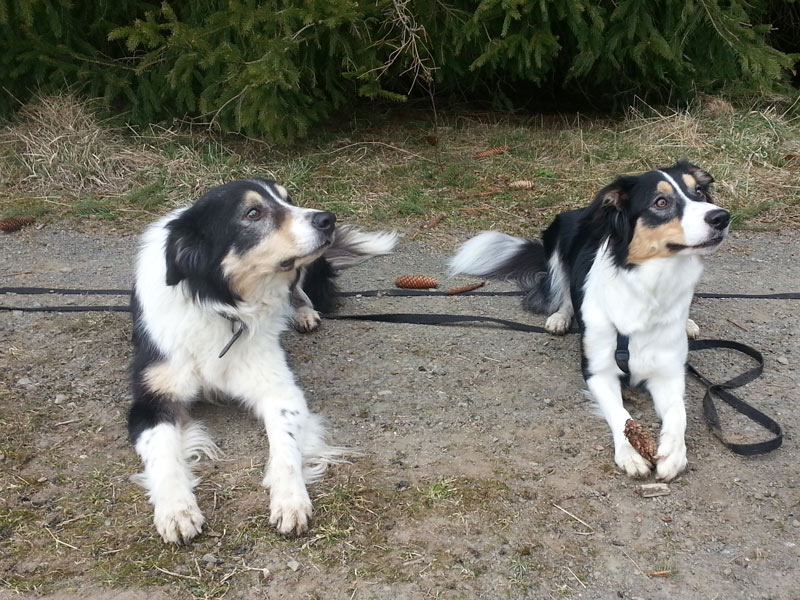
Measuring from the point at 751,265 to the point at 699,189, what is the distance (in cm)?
230

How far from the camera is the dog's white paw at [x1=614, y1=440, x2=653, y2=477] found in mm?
3131

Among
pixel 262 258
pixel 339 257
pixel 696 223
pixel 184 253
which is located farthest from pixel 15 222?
pixel 696 223

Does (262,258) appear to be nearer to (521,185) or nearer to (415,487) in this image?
(415,487)

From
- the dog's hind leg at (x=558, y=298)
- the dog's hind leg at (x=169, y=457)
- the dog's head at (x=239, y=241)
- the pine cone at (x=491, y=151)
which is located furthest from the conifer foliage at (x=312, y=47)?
the dog's hind leg at (x=169, y=457)

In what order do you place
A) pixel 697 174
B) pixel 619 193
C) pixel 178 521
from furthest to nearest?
pixel 697 174
pixel 619 193
pixel 178 521

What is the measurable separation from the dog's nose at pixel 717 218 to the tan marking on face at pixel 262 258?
1.80 m

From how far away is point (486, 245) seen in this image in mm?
5402

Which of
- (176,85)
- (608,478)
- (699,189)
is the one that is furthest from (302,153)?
(608,478)

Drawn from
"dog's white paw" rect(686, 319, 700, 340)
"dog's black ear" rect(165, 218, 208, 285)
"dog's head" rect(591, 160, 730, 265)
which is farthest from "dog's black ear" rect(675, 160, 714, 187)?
"dog's black ear" rect(165, 218, 208, 285)

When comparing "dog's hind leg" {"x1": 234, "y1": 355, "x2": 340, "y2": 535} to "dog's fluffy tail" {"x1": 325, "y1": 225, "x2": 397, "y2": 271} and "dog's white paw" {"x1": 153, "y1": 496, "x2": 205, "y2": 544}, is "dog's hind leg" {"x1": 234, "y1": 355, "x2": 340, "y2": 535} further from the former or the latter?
"dog's fluffy tail" {"x1": 325, "y1": 225, "x2": 397, "y2": 271}

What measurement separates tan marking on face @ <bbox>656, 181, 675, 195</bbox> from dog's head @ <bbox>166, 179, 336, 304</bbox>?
4.93 ft

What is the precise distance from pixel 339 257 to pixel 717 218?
2885 millimetres

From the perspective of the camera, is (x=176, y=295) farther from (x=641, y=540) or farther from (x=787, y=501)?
(x=787, y=501)

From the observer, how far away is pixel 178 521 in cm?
277
